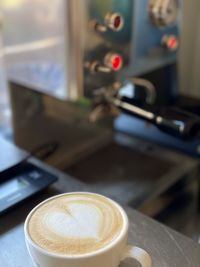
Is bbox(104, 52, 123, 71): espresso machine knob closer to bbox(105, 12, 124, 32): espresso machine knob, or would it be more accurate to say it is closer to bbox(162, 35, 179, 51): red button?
bbox(105, 12, 124, 32): espresso machine knob

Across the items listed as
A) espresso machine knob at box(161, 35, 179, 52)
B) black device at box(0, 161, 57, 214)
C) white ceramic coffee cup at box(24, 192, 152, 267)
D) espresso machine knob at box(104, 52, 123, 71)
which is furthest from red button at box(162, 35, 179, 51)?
white ceramic coffee cup at box(24, 192, 152, 267)

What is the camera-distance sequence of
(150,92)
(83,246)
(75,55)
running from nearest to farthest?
(83,246) → (75,55) → (150,92)

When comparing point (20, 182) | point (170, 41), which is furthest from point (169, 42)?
point (20, 182)

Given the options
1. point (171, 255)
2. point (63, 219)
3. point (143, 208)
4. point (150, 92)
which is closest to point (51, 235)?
point (63, 219)

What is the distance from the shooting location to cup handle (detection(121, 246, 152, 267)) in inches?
13.2

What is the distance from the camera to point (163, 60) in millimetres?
778

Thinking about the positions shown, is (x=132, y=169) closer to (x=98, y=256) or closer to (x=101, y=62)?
(x=101, y=62)

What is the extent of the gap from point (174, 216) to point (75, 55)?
398mm

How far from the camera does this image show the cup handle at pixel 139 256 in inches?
13.2

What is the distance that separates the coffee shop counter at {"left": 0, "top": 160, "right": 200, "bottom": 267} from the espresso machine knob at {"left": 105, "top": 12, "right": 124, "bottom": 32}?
302 mm

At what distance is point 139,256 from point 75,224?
2.7 inches

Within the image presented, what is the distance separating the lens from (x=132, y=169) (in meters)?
0.78

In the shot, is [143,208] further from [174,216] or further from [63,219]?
[63,219]

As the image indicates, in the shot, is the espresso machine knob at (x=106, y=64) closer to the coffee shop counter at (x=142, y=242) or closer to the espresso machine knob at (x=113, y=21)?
the espresso machine knob at (x=113, y=21)
